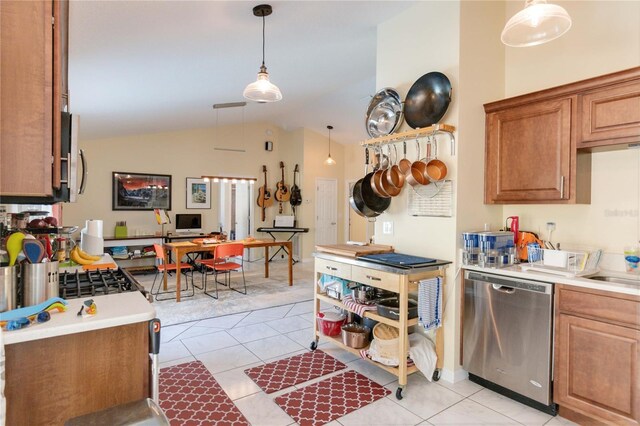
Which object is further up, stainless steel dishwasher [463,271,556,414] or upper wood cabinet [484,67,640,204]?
upper wood cabinet [484,67,640,204]

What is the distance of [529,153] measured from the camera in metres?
2.58

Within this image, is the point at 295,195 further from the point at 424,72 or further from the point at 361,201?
the point at 424,72

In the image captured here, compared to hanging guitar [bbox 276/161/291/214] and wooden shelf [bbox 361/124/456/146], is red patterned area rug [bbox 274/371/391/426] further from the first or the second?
hanging guitar [bbox 276/161/291/214]

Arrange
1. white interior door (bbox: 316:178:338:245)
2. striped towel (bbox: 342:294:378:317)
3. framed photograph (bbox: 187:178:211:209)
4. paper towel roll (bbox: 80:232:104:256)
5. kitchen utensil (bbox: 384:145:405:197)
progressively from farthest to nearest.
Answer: white interior door (bbox: 316:178:338:245) < framed photograph (bbox: 187:178:211:209) < paper towel roll (bbox: 80:232:104:256) < kitchen utensil (bbox: 384:145:405:197) < striped towel (bbox: 342:294:378:317)

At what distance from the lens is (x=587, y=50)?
8.31ft

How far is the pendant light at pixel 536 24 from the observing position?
5.76 ft

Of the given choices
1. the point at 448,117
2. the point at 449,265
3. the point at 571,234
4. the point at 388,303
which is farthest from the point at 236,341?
the point at 571,234

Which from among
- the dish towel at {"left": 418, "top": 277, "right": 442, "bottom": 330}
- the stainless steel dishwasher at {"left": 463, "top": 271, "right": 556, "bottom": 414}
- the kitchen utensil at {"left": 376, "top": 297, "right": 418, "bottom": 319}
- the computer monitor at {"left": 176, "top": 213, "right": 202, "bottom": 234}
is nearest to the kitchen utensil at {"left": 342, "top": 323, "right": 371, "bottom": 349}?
the kitchen utensil at {"left": 376, "top": 297, "right": 418, "bottom": 319}

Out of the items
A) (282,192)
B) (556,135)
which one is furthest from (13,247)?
(282,192)

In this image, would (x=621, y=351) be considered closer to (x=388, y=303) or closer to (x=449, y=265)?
(x=449, y=265)

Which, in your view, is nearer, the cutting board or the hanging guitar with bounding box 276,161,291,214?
the cutting board

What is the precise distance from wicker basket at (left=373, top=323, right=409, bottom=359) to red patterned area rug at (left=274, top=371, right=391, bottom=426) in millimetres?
252

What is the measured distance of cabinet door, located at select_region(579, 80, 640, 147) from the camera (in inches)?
82.4

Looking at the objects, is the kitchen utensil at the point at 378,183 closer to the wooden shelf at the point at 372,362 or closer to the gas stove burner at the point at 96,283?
the wooden shelf at the point at 372,362
